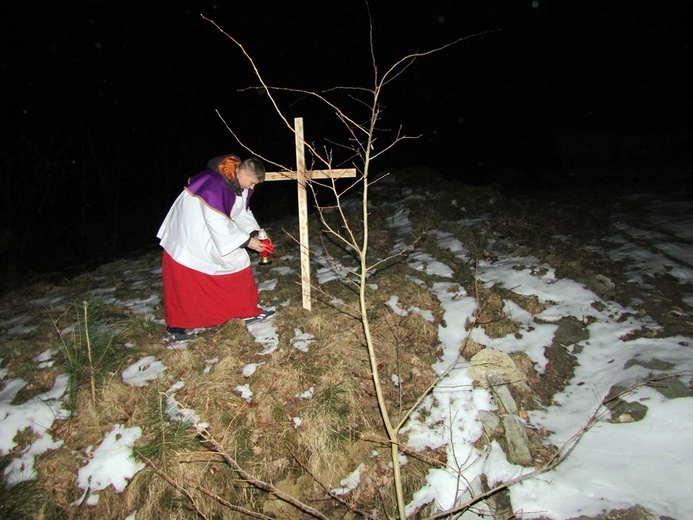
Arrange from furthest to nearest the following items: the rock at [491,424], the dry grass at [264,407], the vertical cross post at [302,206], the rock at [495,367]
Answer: the vertical cross post at [302,206] → the rock at [495,367] → the rock at [491,424] → the dry grass at [264,407]

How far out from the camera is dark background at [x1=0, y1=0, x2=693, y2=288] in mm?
10586

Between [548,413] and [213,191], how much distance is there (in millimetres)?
3680

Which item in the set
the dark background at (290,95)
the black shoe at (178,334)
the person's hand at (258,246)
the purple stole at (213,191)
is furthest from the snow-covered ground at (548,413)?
the dark background at (290,95)

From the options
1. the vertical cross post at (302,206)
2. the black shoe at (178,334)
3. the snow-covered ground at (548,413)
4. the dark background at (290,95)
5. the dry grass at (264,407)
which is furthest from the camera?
the dark background at (290,95)

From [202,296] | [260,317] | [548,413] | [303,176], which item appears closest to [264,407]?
[260,317]

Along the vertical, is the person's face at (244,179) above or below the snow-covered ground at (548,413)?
above

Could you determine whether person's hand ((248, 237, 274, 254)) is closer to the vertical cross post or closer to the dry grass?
the vertical cross post

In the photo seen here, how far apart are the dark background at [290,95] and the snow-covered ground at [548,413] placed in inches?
291

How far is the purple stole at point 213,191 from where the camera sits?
12.4ft

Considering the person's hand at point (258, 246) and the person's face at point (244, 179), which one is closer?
the person's face at point (244, 179)

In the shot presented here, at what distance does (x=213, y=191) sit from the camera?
12.5 feet

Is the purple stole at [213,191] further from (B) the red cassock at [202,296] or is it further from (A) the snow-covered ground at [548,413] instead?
(A) the snow-covered ground at [548,413]

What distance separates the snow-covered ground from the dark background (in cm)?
739

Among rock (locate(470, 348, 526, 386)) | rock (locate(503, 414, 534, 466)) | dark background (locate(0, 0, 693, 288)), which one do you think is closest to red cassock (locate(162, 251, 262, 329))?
rock (locate(470, 348, 526, 386))
